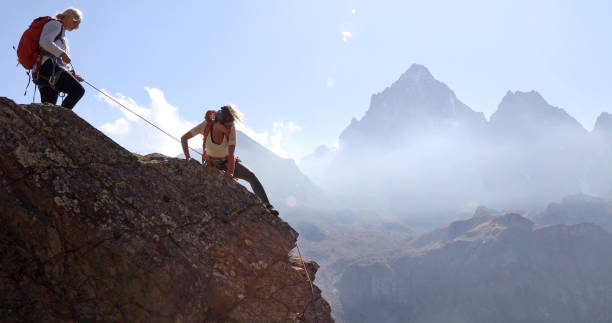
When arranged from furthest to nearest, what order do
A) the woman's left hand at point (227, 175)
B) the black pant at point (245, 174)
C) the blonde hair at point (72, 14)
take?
the black pant at point (245, 174)
the woman's left hand at point (227, 175)
the blonde hair at point (72, 14)

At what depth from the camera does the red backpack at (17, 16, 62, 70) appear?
8367mm

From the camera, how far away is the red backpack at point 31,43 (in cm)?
837

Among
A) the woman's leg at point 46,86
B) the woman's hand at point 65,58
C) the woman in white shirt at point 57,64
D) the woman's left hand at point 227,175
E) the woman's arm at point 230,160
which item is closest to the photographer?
the woman in white shirt at point 57,64

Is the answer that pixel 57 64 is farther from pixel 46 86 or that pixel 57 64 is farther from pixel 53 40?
pixel 46 86

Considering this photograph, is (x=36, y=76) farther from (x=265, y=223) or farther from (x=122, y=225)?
(x=265, y=223)

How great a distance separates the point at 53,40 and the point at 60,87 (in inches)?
49.7

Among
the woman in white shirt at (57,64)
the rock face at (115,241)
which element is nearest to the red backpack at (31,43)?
the woman in white shirt at (57,64)

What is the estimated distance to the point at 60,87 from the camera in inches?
354

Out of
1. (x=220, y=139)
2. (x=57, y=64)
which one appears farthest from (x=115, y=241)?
(x=57, y=64)

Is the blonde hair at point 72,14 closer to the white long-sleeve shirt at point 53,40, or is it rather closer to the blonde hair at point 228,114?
the white long-sleeve shirt at point 53,40

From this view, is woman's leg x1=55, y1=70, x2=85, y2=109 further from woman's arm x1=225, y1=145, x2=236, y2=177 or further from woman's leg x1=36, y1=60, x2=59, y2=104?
woman's arm x1=225, y1=145, x2=236, y2=177

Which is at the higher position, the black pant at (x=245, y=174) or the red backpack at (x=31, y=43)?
the black pant at (x=245, y=174)

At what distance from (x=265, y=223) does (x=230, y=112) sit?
3963 millimetres

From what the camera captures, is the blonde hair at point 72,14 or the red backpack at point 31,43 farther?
the blonde hair at point 72,14
